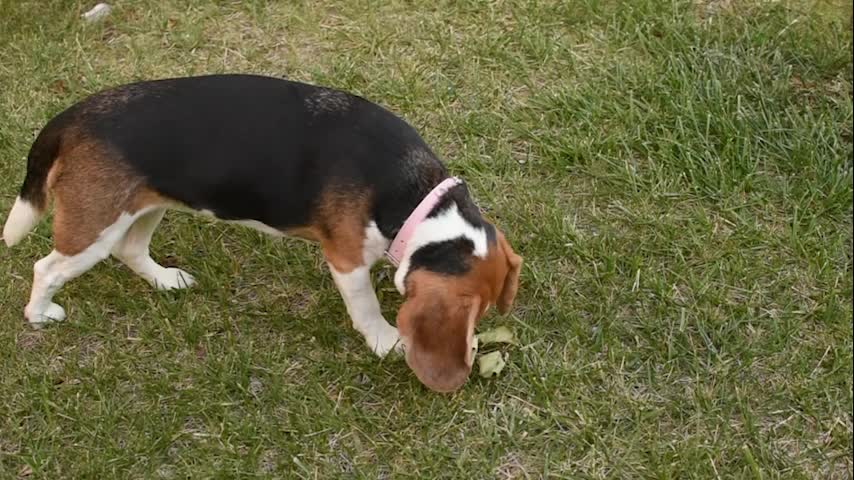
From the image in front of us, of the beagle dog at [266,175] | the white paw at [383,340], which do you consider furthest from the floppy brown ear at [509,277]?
the white paw at [383,340]

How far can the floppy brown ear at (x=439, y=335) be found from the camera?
340 cm

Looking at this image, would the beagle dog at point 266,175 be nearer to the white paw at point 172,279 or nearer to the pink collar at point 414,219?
the pink collar at point 414,219

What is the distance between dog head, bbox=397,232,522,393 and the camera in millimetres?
3406

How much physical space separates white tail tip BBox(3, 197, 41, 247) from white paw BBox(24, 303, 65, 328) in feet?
1.22

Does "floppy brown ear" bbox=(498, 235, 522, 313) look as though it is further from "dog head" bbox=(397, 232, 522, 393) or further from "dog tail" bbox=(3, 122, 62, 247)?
"dog tail" bbox=(3, 122, 62, 247)

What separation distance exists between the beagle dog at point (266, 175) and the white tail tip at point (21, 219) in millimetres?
77

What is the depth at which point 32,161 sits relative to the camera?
387cm

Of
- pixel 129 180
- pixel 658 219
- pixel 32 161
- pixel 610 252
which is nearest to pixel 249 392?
pixel 129 180

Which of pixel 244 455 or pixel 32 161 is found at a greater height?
pixel 32 161

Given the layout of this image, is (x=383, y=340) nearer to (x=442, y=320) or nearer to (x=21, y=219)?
(x=442, y=320)

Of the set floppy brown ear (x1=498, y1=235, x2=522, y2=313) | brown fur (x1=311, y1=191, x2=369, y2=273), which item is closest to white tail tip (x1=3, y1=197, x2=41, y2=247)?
brown fur (x1=311, y1=191, x2=369, y2=273)

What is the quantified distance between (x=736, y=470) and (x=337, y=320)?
179 cm

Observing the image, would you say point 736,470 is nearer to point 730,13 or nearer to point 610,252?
point 610,252

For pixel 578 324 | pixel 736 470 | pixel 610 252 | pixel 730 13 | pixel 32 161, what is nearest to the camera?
pixel 736 470
